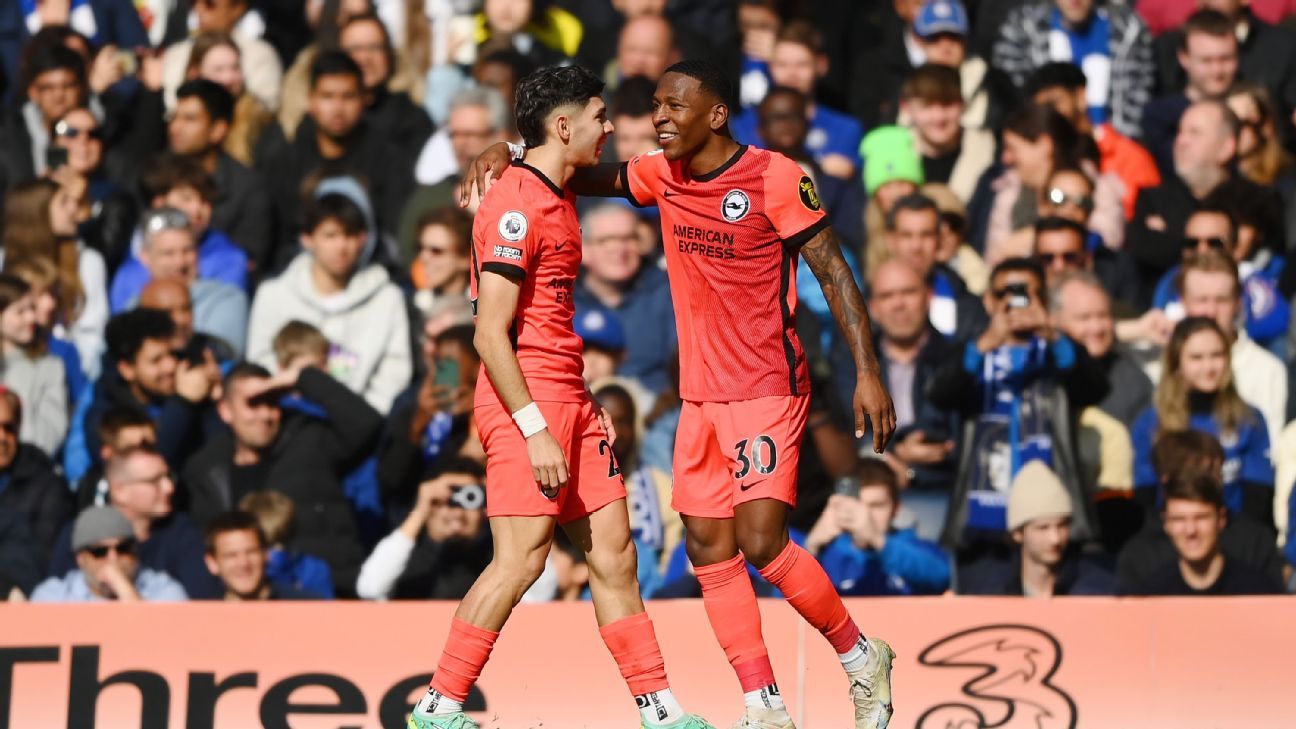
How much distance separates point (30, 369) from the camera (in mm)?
11648

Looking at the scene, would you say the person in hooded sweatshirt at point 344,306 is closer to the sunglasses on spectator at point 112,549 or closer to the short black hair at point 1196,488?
the sunglasses on spectator at point 112,549

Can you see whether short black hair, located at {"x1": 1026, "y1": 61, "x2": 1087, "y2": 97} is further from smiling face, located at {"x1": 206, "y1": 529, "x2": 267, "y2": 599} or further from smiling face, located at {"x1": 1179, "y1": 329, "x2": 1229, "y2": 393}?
smiling face, located at {"x1": 206, "y1": 529, "x2": 267, "y2": 599}

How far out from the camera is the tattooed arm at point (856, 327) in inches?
297

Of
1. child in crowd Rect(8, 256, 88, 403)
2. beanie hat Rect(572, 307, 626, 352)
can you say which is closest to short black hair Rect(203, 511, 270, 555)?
child in crowd Rect(8, 256, 88, 403)

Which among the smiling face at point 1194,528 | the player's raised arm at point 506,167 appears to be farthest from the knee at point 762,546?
the smiling face at point 1194,528

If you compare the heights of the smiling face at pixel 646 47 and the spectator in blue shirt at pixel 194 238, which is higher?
the smiling face at pixel 646 47

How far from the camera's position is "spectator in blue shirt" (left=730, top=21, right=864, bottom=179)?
508 inches

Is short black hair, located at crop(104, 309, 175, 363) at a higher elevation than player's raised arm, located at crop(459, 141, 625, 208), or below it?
below

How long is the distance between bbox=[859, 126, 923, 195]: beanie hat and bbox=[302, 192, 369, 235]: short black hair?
9.87ft

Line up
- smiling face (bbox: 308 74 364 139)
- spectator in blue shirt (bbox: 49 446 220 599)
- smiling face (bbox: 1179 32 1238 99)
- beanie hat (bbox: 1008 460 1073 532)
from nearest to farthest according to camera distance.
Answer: beanie hat (bbox: 1008 460 1073 532) → spectator in blue shirt (bbox: 49 446 220 599) → smiling face (bbox: 1179 32 1238 99) → smiling face (bbox: 308 74 364 139)

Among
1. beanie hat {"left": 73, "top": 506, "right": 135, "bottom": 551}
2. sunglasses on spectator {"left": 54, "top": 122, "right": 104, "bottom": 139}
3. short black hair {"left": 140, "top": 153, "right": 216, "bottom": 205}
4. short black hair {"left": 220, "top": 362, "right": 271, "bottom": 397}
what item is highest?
sunglasses on spectator {"left": 54, "top": 122, "right": 104, "bottom": 139}

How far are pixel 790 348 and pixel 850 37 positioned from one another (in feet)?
22.1

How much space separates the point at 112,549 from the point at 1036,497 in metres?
4.50

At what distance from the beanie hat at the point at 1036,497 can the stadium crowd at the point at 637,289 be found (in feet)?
0.07
